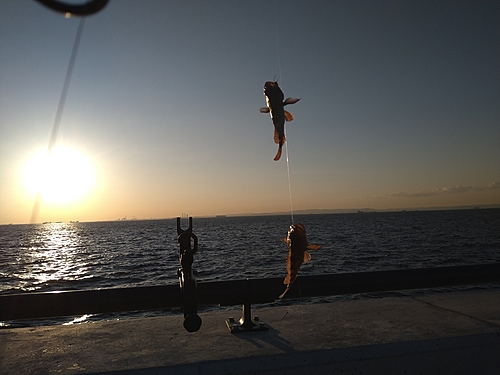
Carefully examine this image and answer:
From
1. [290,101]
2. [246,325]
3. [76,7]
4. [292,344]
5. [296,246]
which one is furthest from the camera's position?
[246,325]

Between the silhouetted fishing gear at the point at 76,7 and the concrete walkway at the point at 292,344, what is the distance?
3.03 m

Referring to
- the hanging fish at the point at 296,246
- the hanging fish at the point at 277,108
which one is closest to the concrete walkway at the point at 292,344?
the hanging fish at the point at 296,246

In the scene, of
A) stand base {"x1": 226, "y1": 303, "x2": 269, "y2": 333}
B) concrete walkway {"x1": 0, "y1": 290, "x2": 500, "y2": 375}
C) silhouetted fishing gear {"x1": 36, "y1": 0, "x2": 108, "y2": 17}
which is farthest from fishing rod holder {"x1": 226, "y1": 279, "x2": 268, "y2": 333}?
silhouetted fishing gear {"x1": 36, "y1": 0, "x2": 108, "y2": 17}

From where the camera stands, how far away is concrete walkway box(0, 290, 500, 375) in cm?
368

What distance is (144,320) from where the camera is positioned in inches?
223

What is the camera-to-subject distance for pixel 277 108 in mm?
3051

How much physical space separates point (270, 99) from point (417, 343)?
9.12 ft

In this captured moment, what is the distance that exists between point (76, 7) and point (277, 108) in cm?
181

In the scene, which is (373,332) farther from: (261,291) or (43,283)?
(43,283)

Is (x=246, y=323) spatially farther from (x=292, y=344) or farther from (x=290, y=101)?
(x=290, y=101)

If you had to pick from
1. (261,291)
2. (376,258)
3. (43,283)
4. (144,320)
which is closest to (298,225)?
(261,291)

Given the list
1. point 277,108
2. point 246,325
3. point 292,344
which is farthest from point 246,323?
point 277,108

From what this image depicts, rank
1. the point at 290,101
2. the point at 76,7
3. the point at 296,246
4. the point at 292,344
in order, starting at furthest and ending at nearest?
1. the point at 292,344
2. the point at 296,246
3. the point at 290,101
4. the point at 76,7

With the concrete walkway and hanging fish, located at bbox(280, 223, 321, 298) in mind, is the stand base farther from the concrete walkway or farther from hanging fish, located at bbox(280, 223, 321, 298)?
hanging fish, located at bbox(280, 223, 321, 298)
